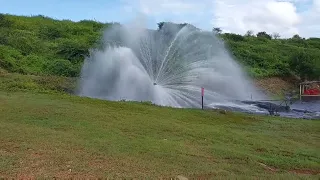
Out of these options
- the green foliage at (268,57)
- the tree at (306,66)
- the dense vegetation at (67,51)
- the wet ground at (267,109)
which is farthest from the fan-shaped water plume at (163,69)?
the green foliage at (268,57)

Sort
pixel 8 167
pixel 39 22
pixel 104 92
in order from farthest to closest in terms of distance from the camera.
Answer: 1. pixel 39 22
2. pixel 104 92
3. pixel 8 167

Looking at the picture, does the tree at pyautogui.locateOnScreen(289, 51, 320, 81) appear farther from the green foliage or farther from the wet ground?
the wet ground

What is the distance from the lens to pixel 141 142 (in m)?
14.4

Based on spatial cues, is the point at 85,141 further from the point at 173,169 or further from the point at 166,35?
the point at 166,35

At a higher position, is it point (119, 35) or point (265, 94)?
point (119, 35)

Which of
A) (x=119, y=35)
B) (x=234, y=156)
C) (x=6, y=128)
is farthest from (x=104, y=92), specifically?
(x=234, y=156)

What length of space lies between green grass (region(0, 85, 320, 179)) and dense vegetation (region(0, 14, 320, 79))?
13592 mm

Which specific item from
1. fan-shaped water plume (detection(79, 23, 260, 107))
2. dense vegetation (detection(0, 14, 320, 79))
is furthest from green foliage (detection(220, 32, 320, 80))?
fan-shaped water plume (detection(79, 23, 260, 107))

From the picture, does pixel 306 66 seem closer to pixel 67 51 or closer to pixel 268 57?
pixel 268 57

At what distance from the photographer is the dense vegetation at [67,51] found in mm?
35938

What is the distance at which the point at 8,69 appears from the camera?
106 feet

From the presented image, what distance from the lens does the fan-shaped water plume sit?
27562 millimetres

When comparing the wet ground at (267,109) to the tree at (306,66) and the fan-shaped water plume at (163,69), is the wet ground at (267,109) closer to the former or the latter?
the fan-shaped water plume at (163,69)

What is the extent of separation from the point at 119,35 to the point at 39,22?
26.9 metres
